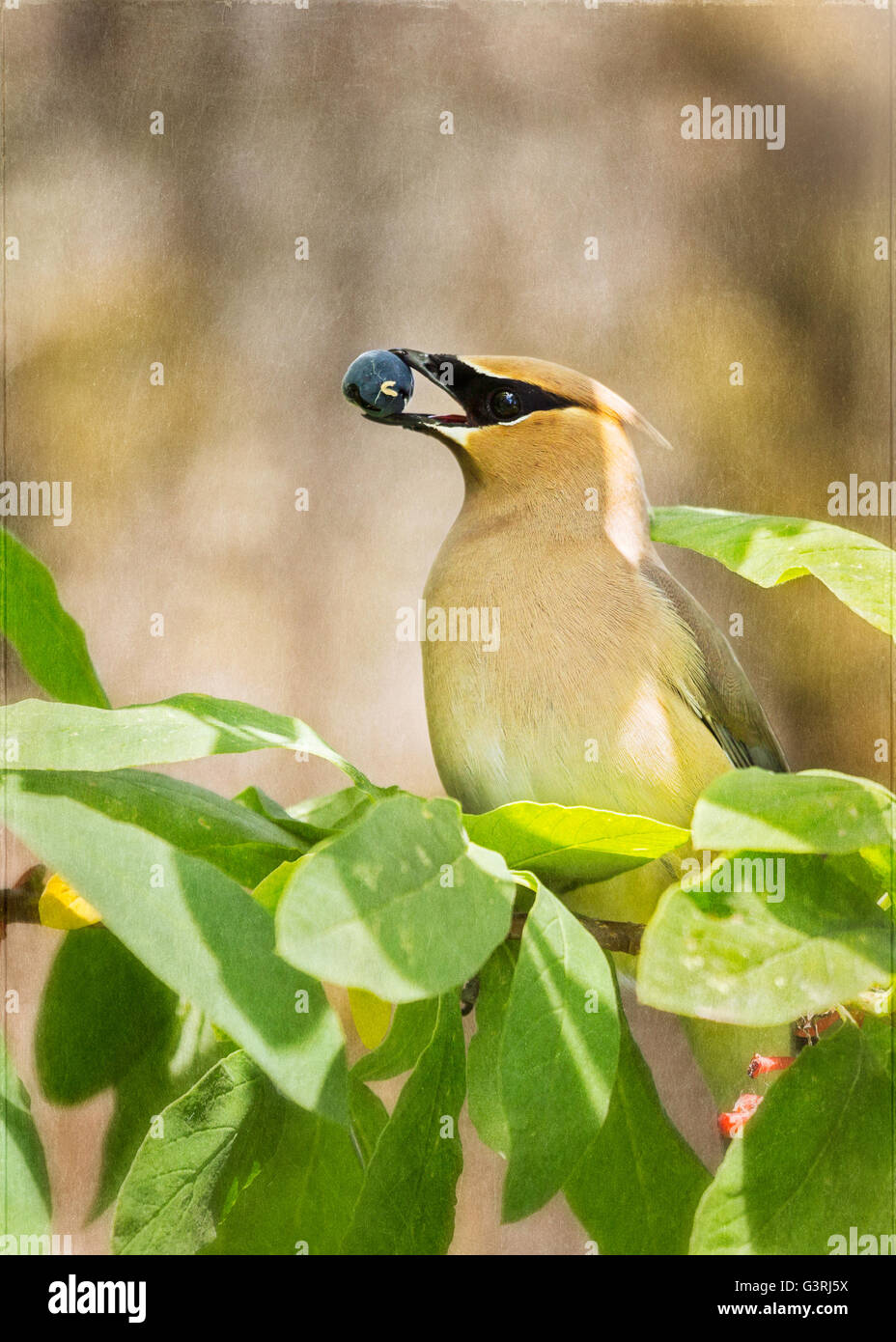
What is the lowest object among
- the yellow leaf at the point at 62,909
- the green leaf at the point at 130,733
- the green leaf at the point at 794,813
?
the yellow leaf at the point at 62,909

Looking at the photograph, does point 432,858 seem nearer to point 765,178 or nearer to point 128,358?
point 128,358

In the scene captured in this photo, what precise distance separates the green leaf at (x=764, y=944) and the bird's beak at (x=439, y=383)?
460 millimetres

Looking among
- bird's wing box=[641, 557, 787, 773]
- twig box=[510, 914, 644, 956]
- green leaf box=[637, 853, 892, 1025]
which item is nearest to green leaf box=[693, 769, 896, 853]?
green leaf box=[637, 853, 892, 1025]

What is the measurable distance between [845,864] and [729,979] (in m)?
0.09

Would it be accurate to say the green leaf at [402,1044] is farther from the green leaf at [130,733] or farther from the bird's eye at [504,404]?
the bird's eye at [504,404]

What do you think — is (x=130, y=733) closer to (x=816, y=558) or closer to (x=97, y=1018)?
(x=97, y=1018)

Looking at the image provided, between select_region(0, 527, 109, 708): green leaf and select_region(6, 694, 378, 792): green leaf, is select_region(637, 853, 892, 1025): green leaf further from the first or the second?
select_region(0, 527, 109, 708): green leaf

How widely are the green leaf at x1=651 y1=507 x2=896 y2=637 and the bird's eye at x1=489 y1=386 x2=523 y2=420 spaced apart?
0.27 metres

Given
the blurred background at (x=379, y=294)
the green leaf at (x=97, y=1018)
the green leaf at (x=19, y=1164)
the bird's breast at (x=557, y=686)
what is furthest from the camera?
the blurred background at (x=379, y=294)

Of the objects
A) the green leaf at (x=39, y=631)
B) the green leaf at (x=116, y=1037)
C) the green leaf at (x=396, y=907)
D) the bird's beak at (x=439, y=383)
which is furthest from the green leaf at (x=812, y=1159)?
the bird's beak at (x=439, y=383)

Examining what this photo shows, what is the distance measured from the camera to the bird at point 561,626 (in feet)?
2.48

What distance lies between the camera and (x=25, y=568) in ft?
1.96

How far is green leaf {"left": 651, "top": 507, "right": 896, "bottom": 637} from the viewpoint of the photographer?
1.66ft
